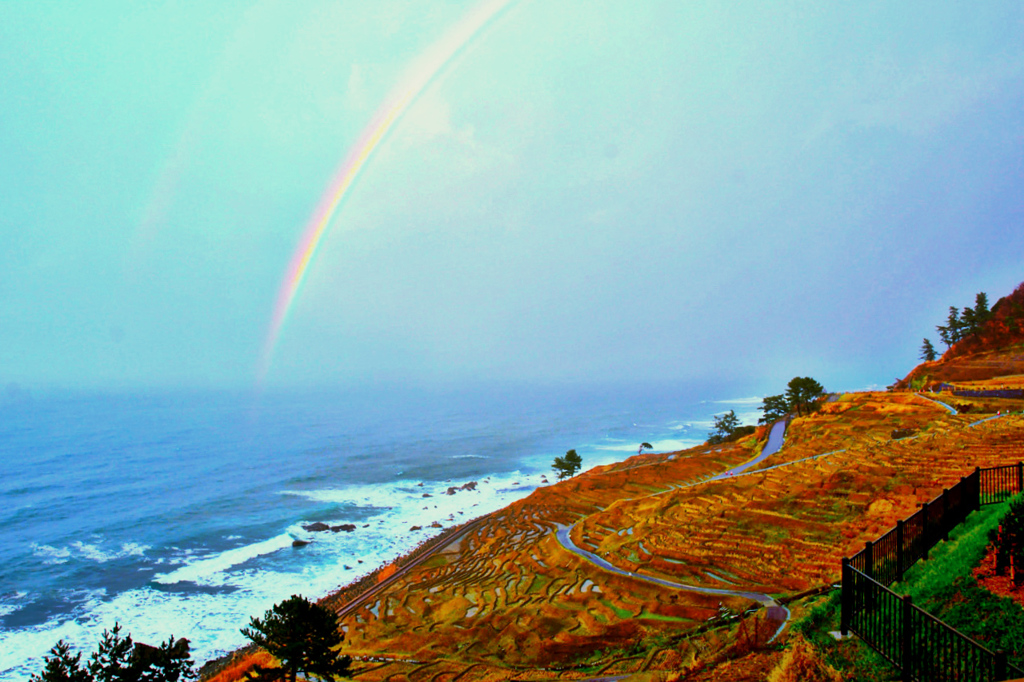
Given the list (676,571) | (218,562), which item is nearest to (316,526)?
(218,562)

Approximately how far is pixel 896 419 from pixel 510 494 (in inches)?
1780

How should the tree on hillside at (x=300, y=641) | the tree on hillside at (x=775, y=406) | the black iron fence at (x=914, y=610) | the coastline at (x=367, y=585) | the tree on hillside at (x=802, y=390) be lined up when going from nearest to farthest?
1. the black iron fence at (x=914, y=610)
2. the tree on hillside at (x=300, y=641)
3. the coastline at (x=367, y=585)
4. the tree on hillside at (x=802, y=390)
5. the tree on hillside at (x=775, y=406)

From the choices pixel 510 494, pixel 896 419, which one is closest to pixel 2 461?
pixel 510 494

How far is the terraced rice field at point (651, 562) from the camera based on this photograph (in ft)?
66.1

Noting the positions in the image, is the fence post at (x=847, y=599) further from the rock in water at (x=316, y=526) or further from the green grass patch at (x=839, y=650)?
the rock in water at (x=316, y=526)

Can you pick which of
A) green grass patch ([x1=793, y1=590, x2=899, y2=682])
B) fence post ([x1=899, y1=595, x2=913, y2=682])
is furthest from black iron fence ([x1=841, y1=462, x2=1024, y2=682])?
green grass patch ([x1=793, y1=590, x2=899, y2=682])

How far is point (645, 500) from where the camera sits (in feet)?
134

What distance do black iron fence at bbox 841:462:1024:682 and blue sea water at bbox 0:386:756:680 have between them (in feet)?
118

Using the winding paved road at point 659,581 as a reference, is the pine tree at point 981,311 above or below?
above

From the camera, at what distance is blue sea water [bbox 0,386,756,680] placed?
3653 centimetres

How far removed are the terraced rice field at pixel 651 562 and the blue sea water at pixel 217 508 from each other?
13430 mm

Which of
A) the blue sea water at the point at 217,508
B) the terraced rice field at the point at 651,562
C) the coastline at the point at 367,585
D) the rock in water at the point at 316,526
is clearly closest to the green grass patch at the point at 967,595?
the terraced rice field at the point at 651,562

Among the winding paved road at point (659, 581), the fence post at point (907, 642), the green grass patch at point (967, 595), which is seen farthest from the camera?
the winding paved road at point (659, 581)

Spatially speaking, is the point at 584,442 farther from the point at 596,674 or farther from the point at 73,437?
the point at 73,437
